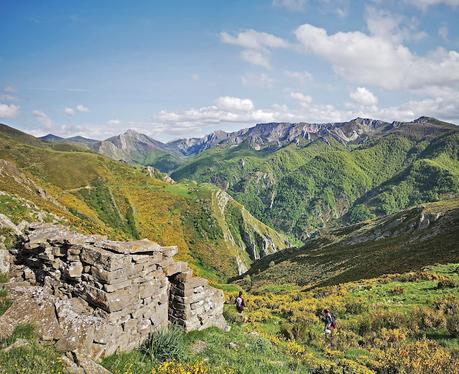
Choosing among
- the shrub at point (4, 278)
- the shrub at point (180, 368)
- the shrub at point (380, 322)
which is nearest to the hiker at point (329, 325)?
the shrub at point (380, 322)

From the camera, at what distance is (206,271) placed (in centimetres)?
9319

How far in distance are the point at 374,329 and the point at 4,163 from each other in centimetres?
6738

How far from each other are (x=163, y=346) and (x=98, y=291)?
2.75 metres

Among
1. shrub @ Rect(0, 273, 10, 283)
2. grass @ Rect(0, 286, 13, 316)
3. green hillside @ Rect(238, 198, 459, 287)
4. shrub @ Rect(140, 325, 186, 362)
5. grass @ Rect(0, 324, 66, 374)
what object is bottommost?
green hillside @ Rect(238, 198, 459, 287)

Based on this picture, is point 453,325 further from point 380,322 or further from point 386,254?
point 386,254

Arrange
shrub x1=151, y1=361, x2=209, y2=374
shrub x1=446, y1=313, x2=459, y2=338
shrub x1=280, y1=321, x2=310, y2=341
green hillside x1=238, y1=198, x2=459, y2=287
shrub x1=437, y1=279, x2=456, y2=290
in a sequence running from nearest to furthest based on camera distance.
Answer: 1. shrub x1=151, y1=361, x2=209, y2=374
2. shrub x1=446, y1=313, x2=459, y2=338
3. shrub x1=280, y1=321, x2=310, y2=341
4. shrub x1=437, y1=279, x2=456, y2=290
5. green hillside x1=238, y1=198, x2=459, y2=287

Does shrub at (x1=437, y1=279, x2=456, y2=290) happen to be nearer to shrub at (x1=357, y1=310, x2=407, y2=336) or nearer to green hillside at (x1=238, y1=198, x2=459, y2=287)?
shrub at (x1=357, y1=310, x2=407, y2=336)

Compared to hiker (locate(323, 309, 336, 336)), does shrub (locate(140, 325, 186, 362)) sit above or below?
above

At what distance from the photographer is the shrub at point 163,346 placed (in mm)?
10906

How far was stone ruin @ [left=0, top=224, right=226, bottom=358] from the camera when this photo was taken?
993 centimetres

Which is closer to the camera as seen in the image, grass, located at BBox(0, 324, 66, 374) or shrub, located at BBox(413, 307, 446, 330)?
grass, located at BBox(0, 324, 66, 374)

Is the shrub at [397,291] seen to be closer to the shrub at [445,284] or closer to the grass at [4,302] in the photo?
the shrub at [445,284]

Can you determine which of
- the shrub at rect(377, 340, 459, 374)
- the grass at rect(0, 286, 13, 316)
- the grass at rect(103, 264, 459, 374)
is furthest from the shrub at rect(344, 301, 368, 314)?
the grass at rect(0, 286, 13, 316)

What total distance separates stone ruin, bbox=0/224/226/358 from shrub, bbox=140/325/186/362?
0.43 metres
